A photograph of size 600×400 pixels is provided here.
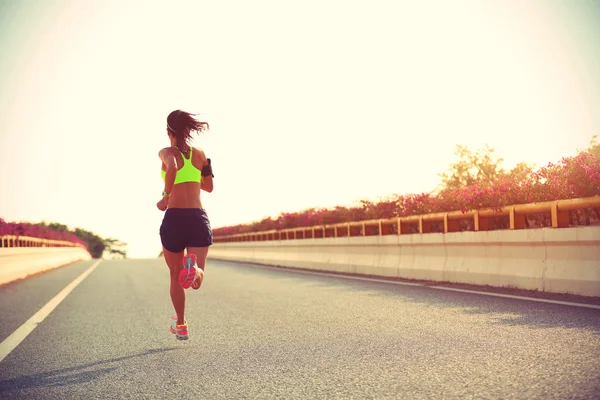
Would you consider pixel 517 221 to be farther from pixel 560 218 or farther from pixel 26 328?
pixel 26 328

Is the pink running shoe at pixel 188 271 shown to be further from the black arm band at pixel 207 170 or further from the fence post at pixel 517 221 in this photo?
the fence post at pixel 517 221

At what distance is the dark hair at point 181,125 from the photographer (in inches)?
252

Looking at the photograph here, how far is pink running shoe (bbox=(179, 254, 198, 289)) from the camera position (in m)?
6.10

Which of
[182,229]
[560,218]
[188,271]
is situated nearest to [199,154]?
[182,229]

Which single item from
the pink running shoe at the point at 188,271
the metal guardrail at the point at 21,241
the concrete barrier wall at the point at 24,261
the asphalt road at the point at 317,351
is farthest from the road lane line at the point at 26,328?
the metal guardrail at the point at 21,241

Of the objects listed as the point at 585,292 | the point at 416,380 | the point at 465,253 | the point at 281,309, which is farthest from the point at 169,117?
the point at 465,253

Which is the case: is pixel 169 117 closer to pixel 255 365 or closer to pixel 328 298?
pixel 255 365

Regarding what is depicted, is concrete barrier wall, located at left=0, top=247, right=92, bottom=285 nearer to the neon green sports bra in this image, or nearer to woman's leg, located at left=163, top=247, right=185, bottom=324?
woman's leg, located at left=163, top=247, right=185, bottom=324

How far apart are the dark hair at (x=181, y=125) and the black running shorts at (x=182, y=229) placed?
62cm

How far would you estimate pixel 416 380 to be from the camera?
4.73m

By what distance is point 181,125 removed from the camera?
6.42m

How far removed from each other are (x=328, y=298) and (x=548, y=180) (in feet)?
14.5

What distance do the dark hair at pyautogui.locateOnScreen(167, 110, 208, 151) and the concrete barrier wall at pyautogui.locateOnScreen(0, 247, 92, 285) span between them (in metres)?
12.1

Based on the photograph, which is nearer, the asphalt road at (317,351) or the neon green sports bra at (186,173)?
the asphalt road at (317,351)
